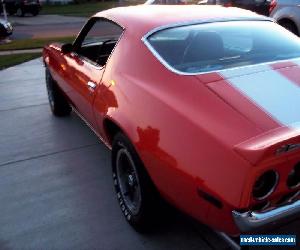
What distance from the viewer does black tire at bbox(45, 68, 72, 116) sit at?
524cm

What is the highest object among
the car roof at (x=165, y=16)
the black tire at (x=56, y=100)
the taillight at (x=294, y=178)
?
the car roof at (x=165, y=16)

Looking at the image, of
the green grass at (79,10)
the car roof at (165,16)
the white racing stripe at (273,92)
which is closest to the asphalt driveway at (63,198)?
the white racing stripe at (273,92)

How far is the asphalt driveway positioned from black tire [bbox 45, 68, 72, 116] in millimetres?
108

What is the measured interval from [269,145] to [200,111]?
0.52 meters

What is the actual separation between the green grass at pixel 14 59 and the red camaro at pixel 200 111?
19.6ft

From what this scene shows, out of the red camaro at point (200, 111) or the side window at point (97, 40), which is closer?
the red camaro at point (200, 111)

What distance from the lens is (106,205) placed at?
3.27 metres

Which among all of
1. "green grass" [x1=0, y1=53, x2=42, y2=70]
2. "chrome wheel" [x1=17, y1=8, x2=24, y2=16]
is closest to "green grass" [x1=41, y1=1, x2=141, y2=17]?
"chrome wheel" [x1=17, y1=8, x2=24, y2=16]

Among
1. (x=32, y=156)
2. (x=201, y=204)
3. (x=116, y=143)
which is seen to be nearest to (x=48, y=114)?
(x=32, y=156)

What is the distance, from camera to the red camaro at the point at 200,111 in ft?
6.48

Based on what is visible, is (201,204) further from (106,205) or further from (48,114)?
(48,114)

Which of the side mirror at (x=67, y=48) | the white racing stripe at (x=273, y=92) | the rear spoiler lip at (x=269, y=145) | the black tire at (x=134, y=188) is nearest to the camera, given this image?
the rear spoiler lip at (x=269, y=145)

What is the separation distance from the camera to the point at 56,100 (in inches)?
210

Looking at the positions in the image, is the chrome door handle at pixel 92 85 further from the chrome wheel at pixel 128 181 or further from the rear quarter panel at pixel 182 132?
the chrome wheel at pixel 128 181
